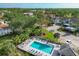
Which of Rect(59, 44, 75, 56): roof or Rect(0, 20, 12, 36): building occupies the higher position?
Rect(0, 20, 12, 36): building

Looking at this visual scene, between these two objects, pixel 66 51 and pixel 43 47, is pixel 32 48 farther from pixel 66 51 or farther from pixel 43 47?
pixel 66 51

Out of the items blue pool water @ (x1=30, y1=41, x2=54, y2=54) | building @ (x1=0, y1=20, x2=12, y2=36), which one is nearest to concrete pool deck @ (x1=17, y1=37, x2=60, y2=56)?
blue pool water @ (x1=30, y1=41, x2=54, y2=54)

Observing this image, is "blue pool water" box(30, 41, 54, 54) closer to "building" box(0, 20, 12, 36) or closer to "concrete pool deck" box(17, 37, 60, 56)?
"concrete pool deck" box(17, 37, 60, 56)

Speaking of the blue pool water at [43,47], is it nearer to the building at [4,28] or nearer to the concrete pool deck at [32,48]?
the concrete pool deck at [32,48]

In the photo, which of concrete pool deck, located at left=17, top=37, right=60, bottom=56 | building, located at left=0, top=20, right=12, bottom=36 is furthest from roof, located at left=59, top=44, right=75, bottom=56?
building, located at left=0, top=20, right=12, bottom=36

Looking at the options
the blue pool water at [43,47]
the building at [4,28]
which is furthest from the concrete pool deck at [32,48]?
the building at [4,28]

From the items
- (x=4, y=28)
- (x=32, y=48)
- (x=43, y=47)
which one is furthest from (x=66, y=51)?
(x=4, y=28)

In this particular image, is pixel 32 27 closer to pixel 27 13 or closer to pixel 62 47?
pixel 27 13

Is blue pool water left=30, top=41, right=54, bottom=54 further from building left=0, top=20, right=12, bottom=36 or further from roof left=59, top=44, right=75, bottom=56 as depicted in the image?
building left=0, top=20, right=12, bottom=36

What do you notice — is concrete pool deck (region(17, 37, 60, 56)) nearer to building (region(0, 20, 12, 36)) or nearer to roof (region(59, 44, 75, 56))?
roof (region(59, 44, 75, 56))

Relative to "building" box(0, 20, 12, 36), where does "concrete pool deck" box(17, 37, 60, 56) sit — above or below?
below

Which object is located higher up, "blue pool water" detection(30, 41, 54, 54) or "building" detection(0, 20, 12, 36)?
"building" detection(0, 20, 12, 36)
